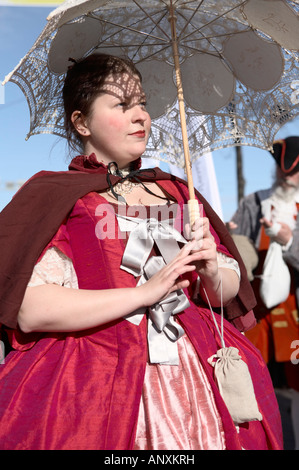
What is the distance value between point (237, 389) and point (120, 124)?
1032 mm

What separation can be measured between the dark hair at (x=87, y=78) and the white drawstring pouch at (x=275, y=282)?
236 centimetres

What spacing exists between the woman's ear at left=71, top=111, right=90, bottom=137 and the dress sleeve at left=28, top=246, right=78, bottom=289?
0.55 metres

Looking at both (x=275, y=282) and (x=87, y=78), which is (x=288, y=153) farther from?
(x=87, y=78)

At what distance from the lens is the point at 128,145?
2176 mm

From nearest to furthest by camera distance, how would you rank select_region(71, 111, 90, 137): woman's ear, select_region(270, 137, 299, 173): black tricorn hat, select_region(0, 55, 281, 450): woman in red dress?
select_region(0, 55, 281, 450): woman in red dress, select_region(71, 111, 90, 137): woman's ear, select_region(270, 137, 299, 173): black tricorn hat

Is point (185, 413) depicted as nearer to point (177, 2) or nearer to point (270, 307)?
point (177, 2)

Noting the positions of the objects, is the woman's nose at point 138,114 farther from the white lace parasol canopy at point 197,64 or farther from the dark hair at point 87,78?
the white lace parasol canopy at point 197,64

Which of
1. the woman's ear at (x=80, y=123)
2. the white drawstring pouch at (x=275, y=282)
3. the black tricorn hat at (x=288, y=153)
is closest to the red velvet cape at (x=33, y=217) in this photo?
the woman's ear at (x=80, y=123)

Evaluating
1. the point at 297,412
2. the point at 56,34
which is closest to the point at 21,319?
the point at 56,34

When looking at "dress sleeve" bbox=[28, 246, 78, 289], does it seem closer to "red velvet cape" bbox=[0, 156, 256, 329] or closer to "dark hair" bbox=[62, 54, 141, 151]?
"red velvet cape" bbox=[0, 156, 256, 329]

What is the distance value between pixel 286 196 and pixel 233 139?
2.05m

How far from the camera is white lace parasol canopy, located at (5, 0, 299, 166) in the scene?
2.32m

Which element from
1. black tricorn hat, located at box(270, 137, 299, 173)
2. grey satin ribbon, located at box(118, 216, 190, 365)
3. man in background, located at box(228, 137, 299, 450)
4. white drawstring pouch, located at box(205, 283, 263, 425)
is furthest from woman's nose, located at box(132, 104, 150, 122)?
black tricorn hat, located at box(270, 137, 299, 173)

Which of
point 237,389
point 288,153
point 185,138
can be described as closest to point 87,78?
point 185,138
